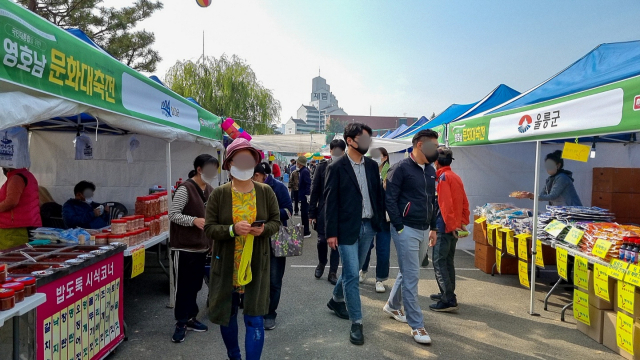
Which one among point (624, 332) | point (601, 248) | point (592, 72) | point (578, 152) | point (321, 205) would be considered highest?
point (592, 72)

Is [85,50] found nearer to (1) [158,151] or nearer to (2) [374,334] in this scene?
(2) [374,334]

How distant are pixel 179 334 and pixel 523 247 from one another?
176 inches

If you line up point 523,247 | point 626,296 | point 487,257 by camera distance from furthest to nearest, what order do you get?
point 487,257 → point 523,247 → point 626,296

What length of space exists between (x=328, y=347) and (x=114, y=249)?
2.20m

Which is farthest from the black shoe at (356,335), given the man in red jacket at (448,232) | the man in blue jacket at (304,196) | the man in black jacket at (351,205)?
the man in blue jacket at (304,196)

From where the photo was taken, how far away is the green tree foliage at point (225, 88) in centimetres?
2489

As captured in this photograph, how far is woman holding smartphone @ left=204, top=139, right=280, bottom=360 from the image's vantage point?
9.98 ft

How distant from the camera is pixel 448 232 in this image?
5.03 metres

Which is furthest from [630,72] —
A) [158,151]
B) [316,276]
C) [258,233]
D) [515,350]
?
[158,151]

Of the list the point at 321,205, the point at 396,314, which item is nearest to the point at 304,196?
the point at 321,205

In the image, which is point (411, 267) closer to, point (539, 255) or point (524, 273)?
point (539, 255)

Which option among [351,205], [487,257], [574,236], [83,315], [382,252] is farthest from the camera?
[487,257]

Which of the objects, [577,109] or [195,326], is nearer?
[577,109]

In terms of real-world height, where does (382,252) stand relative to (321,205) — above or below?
below
